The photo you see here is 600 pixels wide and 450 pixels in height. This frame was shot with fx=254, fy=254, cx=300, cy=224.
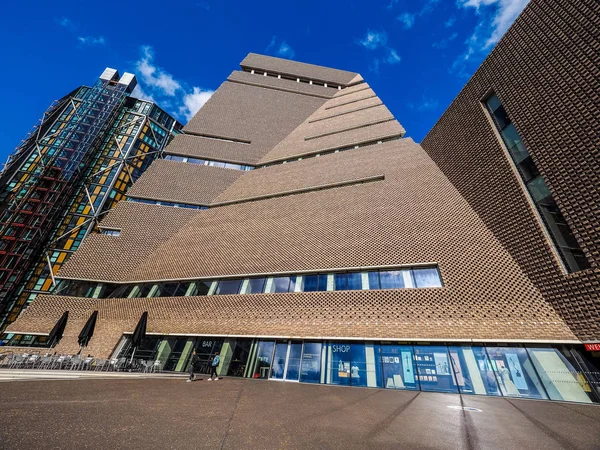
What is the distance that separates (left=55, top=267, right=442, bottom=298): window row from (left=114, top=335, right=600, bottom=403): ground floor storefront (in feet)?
8.10

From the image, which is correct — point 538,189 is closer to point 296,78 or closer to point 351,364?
point 351,364

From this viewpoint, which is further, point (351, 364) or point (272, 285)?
point (272, 285)

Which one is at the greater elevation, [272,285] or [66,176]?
[66,176]

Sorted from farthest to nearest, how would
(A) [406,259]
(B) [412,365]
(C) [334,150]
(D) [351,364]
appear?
(C) [334,150]
(A) [406,259]
(D) [351,364]
(B) [412,365]

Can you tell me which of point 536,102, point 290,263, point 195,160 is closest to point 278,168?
point 195,160

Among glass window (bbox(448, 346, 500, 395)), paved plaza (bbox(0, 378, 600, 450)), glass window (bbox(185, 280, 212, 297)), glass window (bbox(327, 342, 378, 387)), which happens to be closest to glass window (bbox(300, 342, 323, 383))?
glass window (bbox(327, 342, 378, 387))

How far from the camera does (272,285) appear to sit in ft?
43.5

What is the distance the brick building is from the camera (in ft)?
28.4

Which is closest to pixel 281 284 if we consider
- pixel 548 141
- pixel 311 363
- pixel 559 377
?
pixel 311 363

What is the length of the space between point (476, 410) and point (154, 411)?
657 cm

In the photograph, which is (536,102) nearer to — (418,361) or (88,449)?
(418,361)

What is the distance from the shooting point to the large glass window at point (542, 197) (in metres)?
8.63

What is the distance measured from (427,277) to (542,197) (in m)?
5.30

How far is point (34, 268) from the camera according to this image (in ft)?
87.3
